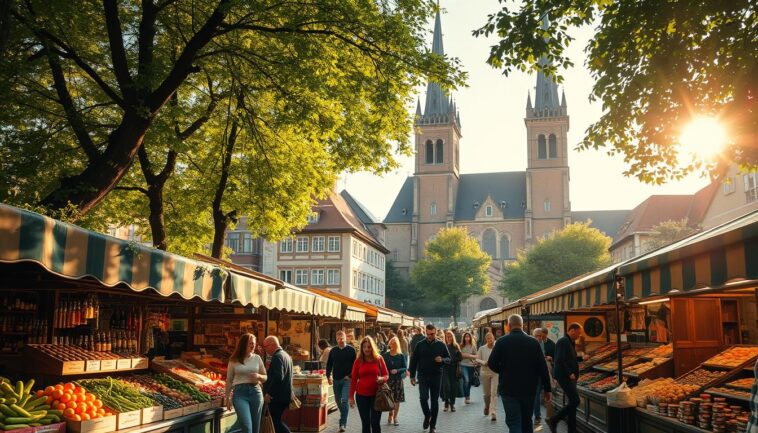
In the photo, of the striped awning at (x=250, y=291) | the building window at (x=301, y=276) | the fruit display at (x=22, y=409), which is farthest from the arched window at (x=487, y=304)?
the fruit display at (x=22, y=409)

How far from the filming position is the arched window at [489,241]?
97.1m

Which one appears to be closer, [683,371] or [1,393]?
[1,393]

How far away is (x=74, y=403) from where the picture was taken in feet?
23.7

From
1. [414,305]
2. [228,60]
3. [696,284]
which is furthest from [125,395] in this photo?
[414,305]

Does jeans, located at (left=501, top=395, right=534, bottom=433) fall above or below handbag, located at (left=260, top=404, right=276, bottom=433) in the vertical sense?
above

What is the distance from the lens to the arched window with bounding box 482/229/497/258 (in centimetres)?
9706

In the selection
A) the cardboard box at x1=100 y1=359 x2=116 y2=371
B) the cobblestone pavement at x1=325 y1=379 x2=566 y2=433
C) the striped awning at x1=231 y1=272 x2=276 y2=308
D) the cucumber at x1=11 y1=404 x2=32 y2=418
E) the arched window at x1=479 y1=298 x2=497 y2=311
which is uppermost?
the arched window at x1=479 y1=298 x2=497 y2=311

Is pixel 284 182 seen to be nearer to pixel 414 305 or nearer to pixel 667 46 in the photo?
pixel 667 46

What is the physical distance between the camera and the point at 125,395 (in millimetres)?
8320

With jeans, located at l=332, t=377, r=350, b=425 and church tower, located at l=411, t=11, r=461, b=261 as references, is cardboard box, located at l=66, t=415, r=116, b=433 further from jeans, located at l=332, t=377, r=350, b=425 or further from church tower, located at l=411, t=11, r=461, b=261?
church tower, located at l=411, t=11, r=461, b=261

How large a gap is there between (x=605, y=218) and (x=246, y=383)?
100363 mm

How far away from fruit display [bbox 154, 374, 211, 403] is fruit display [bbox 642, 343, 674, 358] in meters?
7.63

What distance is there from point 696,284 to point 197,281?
5.53m

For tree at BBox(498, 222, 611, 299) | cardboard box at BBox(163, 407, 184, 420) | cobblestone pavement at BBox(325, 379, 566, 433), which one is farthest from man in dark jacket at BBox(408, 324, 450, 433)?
tree at BBox(498, 222, 611, 299)
